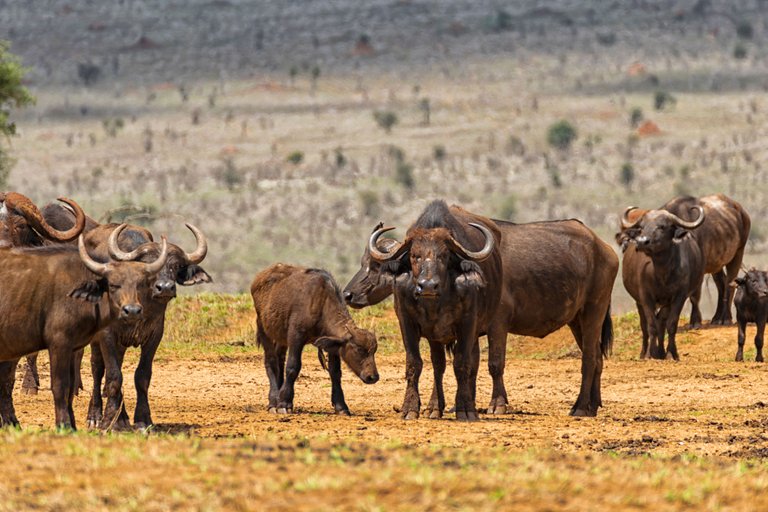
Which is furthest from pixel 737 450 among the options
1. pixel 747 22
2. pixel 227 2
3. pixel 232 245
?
pixel 227 2

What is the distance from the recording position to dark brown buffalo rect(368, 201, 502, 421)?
13.6m

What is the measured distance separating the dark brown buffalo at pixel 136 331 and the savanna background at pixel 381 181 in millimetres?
587

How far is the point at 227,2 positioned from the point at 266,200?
189ft

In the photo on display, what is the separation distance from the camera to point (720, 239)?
2733cm

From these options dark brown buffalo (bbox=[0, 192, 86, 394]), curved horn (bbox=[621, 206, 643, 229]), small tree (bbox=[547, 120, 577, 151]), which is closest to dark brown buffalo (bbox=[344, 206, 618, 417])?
dark brown buffalo (bbox=[0, 192, 86, 394])

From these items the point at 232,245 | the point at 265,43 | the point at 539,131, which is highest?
the point at 265,43

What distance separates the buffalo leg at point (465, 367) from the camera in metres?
13.9

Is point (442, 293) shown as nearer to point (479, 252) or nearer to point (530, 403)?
point (479, 252)

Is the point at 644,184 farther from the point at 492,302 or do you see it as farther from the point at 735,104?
the point at 492,302

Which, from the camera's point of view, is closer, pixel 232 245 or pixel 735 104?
pixel 232 245

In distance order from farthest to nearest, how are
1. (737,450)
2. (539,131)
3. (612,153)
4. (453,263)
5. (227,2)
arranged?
(227,2) < (539,131) < (612,153) < (453,263) < (737,450)

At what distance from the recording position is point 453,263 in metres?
13.8

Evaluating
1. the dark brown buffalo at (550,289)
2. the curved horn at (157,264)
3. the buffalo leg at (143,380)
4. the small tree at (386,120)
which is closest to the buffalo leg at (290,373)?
the dark brown buffalo at (550,289)

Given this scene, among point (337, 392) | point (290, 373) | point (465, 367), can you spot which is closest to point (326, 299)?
point (290, 373)
